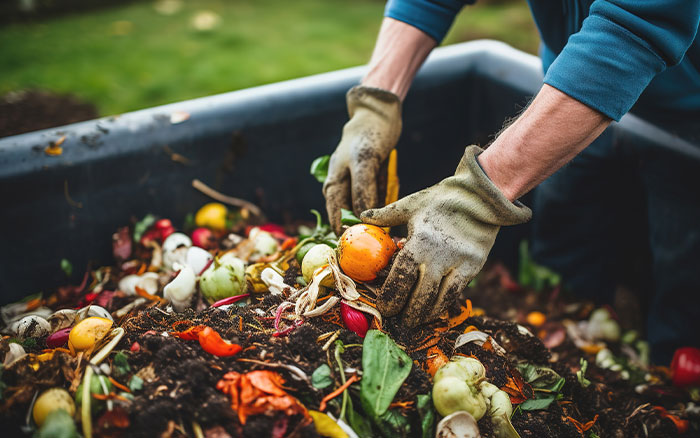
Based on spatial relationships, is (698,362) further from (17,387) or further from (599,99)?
(17,387)

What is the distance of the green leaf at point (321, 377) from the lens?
1271 mm

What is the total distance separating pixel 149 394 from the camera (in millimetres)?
1229

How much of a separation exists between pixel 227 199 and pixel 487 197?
1.22m

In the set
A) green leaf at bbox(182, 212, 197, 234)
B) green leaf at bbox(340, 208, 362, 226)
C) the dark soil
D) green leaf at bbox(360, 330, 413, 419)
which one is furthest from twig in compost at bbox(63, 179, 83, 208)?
the dark soil

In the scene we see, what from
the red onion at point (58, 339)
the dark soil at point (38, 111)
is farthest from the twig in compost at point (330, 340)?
the dark soil at point (38, 111)

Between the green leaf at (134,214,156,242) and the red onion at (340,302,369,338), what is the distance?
3.32ft

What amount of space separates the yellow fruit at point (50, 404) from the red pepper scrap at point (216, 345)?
337mm

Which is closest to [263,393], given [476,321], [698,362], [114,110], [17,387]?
[17,387]

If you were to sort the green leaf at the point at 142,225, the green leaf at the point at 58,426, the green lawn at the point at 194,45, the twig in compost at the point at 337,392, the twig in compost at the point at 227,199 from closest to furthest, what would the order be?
the green leaf at the point at 58,426 → the twig in compost at the point at 337,392 → the green leaf at the point at 142,225 → the twig in compost at the point at 227,199 → the green lawn at the point at 194,45

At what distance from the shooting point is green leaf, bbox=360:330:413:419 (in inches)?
49.6

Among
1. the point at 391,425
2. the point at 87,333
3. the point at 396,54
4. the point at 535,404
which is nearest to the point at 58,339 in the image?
the point at 87,333

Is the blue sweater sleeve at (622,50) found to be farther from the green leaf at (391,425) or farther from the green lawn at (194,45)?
the green lawn at (194,45)

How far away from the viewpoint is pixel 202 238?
80.3 inches

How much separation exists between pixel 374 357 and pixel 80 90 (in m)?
3.91
